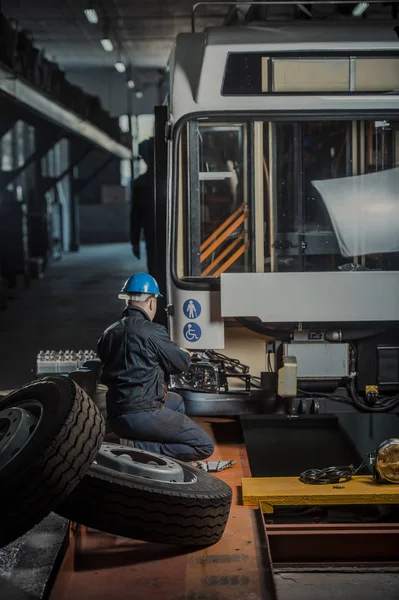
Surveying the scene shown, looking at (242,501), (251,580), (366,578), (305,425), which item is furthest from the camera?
(305,425)

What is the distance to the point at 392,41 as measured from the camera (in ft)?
19.7

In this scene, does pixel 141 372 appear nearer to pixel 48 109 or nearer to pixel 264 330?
pixel 264 330

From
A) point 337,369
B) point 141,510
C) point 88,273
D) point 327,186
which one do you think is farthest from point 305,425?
point 88,273

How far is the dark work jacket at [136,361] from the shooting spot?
17.5ft

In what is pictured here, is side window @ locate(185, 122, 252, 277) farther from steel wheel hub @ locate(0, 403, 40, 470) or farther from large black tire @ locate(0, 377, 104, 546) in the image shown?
large black tire @ locate(0, 377, 104, 546)

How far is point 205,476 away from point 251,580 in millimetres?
865

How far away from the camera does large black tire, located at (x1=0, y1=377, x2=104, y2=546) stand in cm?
386

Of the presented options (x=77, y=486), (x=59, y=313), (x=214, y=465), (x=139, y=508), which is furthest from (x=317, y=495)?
(x=59, y=313)

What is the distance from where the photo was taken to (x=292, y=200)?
6.07 m

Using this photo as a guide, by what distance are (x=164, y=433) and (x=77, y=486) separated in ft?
4.23

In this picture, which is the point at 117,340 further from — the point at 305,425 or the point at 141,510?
the point at 305,425

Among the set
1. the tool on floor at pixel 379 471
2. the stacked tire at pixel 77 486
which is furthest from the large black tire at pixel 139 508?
the tool on floor at pixel 379 471

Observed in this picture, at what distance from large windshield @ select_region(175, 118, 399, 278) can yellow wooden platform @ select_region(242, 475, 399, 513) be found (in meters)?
1.60

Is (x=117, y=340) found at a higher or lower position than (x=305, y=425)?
higher
